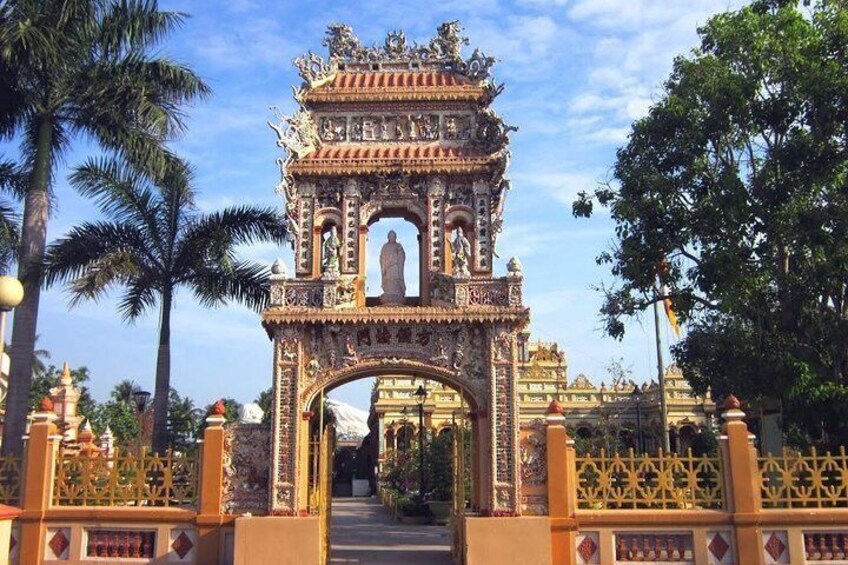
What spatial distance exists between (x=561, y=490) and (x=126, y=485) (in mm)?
6625

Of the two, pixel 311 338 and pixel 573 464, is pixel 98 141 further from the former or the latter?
pixel 573 464

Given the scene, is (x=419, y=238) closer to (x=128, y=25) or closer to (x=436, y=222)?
(x=436, y=222)

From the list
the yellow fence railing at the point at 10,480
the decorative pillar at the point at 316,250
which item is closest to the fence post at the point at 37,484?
the yellow fence railing at the point at 10,480

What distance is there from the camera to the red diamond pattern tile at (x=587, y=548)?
12117mm

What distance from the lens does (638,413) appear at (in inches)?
1412

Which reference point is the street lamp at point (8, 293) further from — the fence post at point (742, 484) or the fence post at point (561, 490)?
the fence post at point (742, 484)

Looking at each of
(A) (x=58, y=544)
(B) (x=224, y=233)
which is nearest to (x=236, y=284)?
(B) (x=224, y=233)

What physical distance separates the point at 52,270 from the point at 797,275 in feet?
44.2

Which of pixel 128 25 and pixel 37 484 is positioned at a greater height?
pixel 128 25

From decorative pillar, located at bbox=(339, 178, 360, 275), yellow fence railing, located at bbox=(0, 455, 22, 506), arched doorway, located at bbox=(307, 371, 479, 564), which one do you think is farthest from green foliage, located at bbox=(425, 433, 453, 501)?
yellow fence railing, located at bbox=(0, 455, 22, 506)

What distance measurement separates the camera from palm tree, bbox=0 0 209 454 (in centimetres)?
1421

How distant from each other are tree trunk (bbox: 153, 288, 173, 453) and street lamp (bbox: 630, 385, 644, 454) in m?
23.6

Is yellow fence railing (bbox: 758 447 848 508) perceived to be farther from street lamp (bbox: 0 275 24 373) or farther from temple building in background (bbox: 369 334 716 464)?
temple building in background (bbox: 369 334 716 464)

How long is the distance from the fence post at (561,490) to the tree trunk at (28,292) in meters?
8.94
